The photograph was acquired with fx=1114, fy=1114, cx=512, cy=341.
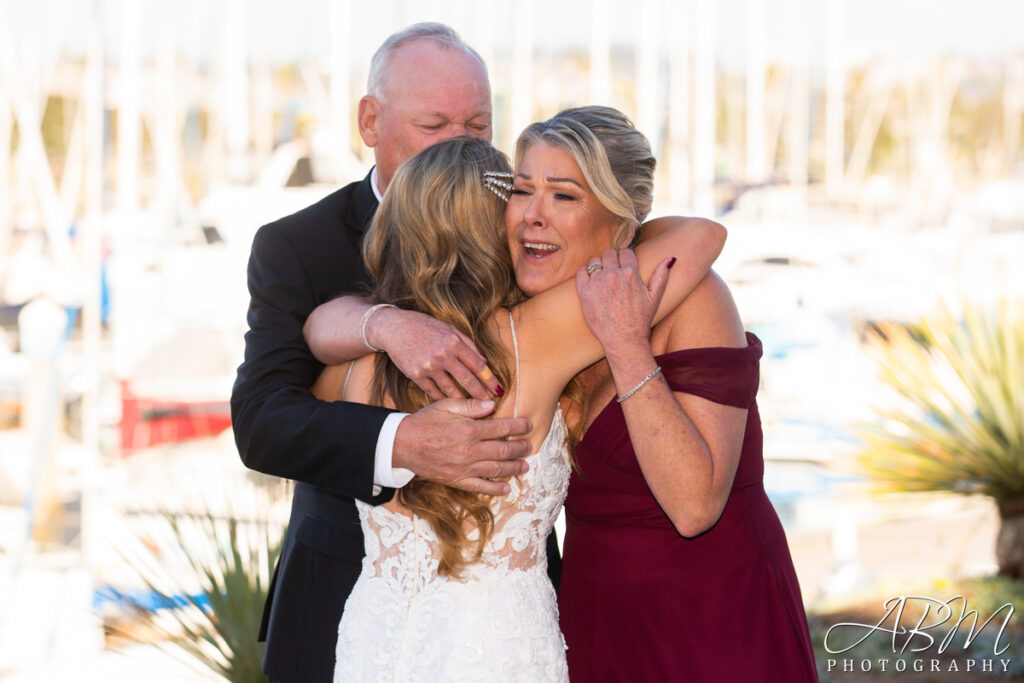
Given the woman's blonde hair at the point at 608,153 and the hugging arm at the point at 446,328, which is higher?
the woman's blonde hair at the point at 608,153

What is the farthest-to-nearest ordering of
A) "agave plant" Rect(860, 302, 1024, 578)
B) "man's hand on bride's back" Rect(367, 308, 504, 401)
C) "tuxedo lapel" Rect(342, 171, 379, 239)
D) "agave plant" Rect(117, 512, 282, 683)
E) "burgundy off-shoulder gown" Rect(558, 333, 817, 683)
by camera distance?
"agave plant" Rect(860, 302, 1024, 578), "agave plant" Rect(117, 512, 282, 683), "tuxedo lapel" Rect(342, 171, 379, 239), "burgundy off-shoulder gown" Rect(558, 333, 817, 683), "man's hand on bride's back" Rect(367, 308, 504, 401)

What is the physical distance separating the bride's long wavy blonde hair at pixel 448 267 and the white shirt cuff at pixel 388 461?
0.03 metres

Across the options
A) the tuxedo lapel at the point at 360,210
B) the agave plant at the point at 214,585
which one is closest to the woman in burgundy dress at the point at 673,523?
the tuxedo lapel at the point at 360,210

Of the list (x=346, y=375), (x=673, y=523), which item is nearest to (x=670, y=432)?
(x=673, y=523)

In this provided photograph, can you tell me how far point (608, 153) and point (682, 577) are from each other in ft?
3.38

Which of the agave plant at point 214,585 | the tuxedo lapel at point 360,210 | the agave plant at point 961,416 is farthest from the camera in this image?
the agave plant at point 961,416

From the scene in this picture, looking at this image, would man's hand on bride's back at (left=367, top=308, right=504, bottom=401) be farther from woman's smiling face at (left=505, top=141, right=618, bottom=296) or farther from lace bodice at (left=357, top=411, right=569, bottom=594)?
woman's smiling face at (left=505, top=141, right=618, bottom=296)

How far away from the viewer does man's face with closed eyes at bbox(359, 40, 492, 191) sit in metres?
3.36

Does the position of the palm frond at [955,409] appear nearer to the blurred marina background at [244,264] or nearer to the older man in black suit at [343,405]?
the blurred marina background at [244,264]

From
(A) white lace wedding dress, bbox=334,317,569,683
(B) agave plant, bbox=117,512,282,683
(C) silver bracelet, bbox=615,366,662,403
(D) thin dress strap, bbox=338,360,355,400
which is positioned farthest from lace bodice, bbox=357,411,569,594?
(B) agave plant, bbox=117,512,282,683

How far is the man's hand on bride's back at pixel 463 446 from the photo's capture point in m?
2.34

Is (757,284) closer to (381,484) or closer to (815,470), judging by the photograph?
(815,470)

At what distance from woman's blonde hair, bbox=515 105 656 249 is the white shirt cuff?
72 cm

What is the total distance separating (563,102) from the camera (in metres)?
29.4
